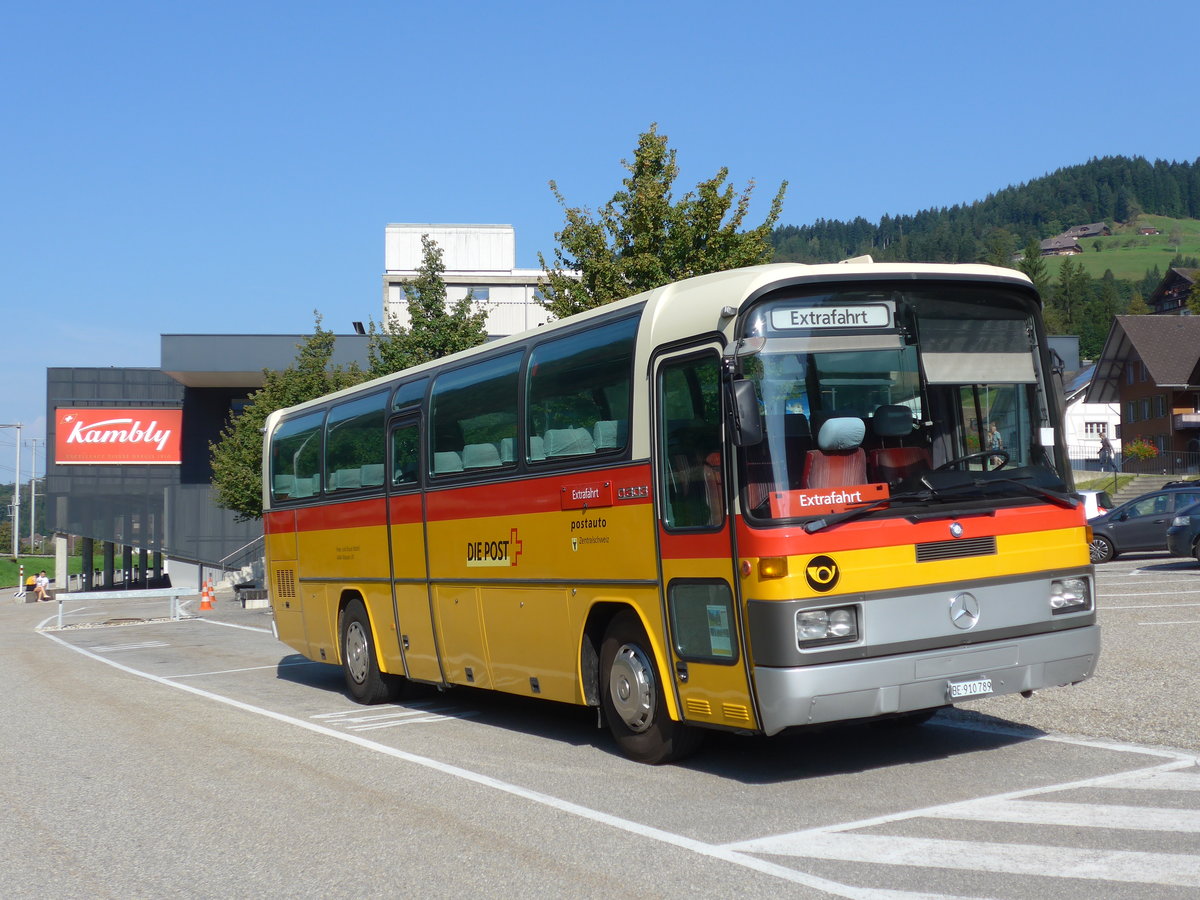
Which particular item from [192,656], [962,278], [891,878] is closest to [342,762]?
[891,878]

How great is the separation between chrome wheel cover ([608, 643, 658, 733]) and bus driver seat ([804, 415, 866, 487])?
1.92 metres

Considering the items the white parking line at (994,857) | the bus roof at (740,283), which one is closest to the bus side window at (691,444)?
the bus roof at (740,283)

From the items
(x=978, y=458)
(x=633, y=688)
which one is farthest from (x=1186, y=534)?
(x=633, y=688)

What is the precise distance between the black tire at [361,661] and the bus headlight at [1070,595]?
7.37 m

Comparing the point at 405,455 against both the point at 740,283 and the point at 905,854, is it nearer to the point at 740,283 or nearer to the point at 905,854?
the point at 740,283

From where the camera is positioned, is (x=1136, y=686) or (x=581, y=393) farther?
(x=1136, y=686)

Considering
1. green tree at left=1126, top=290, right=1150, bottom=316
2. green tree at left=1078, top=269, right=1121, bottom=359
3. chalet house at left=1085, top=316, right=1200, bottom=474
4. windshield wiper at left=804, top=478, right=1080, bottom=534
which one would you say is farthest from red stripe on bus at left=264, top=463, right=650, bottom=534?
green tree at left=1078, top=269, right=1121, bottom=359

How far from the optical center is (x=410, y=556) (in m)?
12.2

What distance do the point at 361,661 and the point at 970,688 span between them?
7.62 m

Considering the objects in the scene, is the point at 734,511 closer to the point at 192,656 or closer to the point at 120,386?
the point at 192,656

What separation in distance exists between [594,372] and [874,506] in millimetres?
2533

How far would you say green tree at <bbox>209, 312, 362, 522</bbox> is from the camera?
135 ft

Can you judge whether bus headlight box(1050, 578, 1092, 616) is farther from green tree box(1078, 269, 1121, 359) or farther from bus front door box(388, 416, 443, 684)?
green tree box(1078, 269, 1121, 359)

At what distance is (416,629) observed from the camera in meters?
12.2
